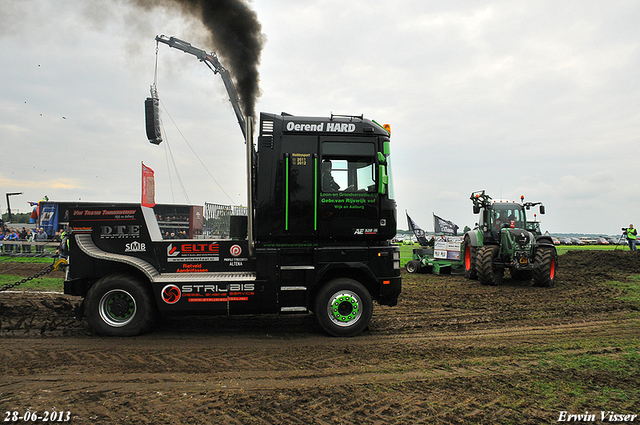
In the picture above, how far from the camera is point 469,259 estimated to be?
15.0m

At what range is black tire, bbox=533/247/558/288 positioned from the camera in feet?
39.9

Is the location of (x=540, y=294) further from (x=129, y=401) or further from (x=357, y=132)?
(x=129, y=401)

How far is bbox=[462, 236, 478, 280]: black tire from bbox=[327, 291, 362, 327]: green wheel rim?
328 inches

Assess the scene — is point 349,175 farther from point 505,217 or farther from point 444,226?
point 444,226

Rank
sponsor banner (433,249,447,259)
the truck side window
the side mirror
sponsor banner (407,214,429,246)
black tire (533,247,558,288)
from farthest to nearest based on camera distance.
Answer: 1. sponsor banner (407,214,429,246)
2. sponsor banner (433,249,447,259)
3. black tire (533,247,558,288)
4. the side mirror
5. the truck side window

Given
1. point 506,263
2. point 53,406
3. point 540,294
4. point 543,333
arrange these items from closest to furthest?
point 53,406 < point 543,333 < point 540,294 < point 506,263

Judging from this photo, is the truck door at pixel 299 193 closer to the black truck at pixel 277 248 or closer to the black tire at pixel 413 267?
the black truck at pixel 277 248

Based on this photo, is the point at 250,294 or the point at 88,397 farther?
the point at 250,294

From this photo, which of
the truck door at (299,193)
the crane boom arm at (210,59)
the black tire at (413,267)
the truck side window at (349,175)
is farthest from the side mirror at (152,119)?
the black tire at (413,267)

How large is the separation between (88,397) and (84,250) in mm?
2788

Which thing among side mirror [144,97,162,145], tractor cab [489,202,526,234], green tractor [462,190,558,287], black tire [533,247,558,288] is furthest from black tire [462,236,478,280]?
side mirror [144,97,162,145]

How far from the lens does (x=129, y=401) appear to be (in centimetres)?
384

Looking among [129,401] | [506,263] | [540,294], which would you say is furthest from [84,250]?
[506,263]

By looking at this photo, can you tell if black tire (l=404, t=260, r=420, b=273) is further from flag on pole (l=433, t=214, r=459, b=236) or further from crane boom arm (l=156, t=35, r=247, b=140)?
crane boom arm (l=156, t=35, r=247, b=140)
